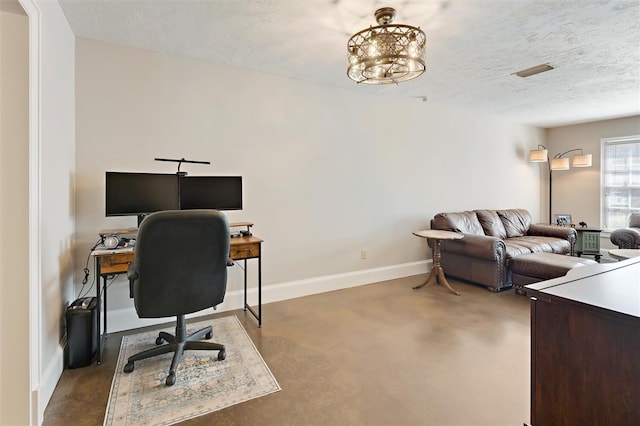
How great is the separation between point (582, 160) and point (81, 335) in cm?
733

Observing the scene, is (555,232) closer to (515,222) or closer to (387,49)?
(515,222)

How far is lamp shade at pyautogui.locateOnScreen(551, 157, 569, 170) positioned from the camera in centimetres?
564

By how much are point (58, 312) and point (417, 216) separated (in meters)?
4.07

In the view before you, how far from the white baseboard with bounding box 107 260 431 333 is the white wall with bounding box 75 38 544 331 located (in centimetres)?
4

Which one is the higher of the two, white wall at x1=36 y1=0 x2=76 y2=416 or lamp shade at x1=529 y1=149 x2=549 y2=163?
lamp shade at x1=529 y1=149 x2=549 y2=163

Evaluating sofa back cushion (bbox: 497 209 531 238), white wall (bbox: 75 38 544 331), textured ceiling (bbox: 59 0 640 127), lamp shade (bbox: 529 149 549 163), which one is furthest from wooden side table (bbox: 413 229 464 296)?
lamp shade (bbox: 529 149 549 163)

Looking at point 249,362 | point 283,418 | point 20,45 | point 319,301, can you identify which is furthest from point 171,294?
point 319,301

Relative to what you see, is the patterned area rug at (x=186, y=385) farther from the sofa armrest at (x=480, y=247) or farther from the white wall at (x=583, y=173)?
the white wall at (x=583, y=173)

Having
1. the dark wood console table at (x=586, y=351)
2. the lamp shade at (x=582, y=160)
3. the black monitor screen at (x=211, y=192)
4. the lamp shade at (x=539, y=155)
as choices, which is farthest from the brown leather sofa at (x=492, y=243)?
the black monitor screen at (x=211, y=192)

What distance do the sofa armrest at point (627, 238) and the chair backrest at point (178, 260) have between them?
5547 mm

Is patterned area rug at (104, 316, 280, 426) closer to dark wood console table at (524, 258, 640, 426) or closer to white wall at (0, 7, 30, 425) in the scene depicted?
white wall at (0, 7, 30, 425)

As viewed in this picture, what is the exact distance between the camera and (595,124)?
18.9ft

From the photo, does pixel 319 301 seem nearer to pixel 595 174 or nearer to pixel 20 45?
pixel 20 45

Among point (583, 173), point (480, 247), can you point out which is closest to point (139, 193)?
point (480, 247)
